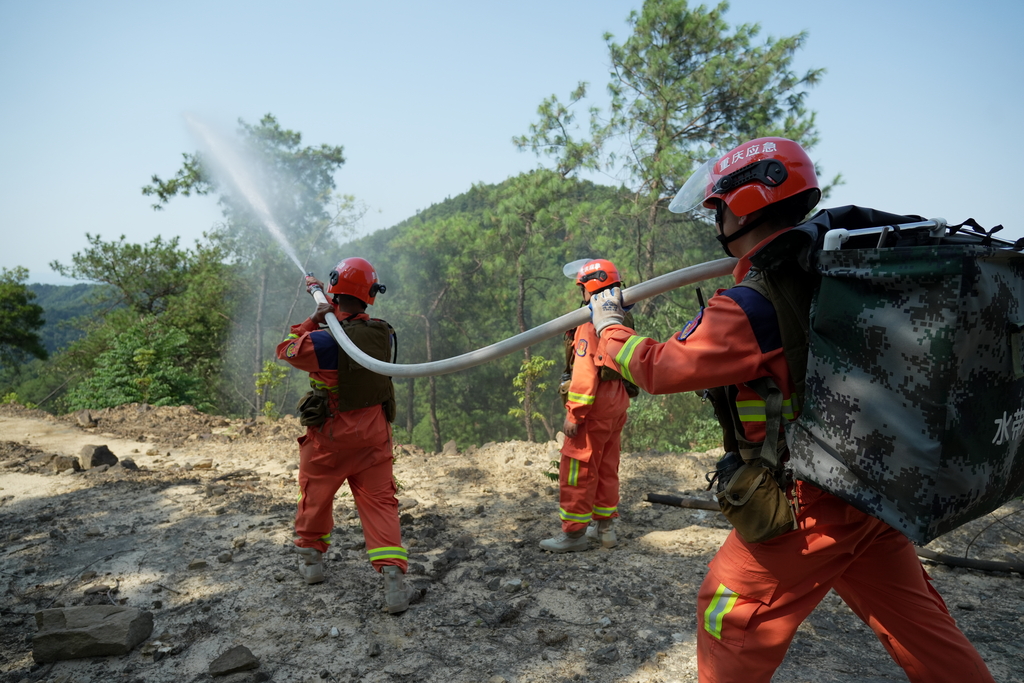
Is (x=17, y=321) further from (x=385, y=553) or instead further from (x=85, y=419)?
(x=385, y=553)

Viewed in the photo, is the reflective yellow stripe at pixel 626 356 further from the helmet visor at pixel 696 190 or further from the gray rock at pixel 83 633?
the gray rock at pixel 83 633

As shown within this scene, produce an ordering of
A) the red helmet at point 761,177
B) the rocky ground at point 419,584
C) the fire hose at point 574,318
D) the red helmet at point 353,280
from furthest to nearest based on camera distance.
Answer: the red helmet at point 353,280, the rocky ground at point 419,584, the fire hose at point 574,318, the red helmet at point 761,177

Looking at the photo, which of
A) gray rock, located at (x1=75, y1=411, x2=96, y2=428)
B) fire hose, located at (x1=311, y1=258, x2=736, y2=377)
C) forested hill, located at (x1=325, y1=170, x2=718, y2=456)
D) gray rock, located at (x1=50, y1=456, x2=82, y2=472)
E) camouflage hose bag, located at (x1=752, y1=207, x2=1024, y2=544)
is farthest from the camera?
forested hill, located at (x1=325, y1=170, x2=718, y2=456)

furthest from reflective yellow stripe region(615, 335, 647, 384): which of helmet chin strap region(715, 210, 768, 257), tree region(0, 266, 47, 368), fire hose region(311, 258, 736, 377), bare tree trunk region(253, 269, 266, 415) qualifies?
tree region(0, 266, 47, 368)

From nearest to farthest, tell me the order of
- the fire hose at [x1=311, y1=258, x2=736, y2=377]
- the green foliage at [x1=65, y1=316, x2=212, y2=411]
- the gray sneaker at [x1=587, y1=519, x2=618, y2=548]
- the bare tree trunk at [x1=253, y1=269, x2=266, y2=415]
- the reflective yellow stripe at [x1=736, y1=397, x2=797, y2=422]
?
1. the reflective yellow stripe at [x1=736, y1=397, x2=797, y2=422]
2. the fire hose at [x1=311, y1=258, x2=736, y2=377]
3. the gray sneaker at [x1=587, y1=519, x2=618, y2=548]
4. the green foliage at [x1=65, y1=316, x2=212, y2=411]
5. the bare tree trunk at [x1=253, y1=269, x2=266, y2=415]

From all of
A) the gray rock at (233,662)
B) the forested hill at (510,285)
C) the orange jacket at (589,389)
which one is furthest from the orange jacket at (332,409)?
the forested hill at (510,285)

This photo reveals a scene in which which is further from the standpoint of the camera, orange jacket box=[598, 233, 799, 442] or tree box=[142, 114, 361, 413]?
tree box=[142, 114, 361, 413]

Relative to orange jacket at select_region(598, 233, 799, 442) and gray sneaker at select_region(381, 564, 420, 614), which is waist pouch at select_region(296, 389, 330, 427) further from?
orange jacket at select_region(598, 233, 799, 442)

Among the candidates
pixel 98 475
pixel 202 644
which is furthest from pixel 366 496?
pixel 98 475

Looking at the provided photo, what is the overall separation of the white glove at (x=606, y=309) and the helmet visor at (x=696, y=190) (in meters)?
0.42

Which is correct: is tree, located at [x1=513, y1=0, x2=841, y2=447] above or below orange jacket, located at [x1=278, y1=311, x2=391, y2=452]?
above

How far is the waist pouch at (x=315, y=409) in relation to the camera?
4078 millimetres

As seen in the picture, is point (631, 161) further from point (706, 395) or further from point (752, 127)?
point (706, 395)

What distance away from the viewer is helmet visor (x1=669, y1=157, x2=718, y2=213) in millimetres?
2457
